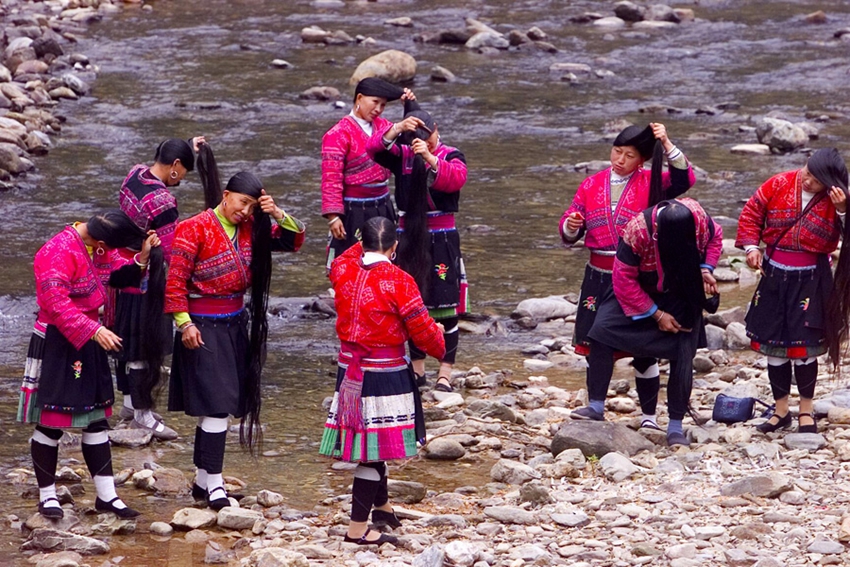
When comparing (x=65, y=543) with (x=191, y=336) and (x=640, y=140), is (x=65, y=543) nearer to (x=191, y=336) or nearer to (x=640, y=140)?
(x=191, y=336)

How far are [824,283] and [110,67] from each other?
15566mm

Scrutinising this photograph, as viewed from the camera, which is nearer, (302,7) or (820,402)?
(820,402)

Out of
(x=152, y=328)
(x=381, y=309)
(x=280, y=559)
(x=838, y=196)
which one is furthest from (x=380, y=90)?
(x=280, y=559)

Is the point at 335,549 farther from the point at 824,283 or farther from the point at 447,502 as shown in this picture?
the point at 824,283

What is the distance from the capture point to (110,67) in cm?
2062

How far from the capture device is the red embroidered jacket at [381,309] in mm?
5852

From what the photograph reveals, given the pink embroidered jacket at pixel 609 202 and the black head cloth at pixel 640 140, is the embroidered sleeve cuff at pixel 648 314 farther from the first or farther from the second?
the black head cloth at pixel 640 140

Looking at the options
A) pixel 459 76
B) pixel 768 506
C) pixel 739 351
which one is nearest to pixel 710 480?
pixel 768 506

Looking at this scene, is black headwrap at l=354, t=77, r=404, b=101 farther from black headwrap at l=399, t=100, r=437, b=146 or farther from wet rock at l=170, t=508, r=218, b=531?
wet rock at l=170, t=508, r=218, b=531

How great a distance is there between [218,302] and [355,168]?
225 centimetres

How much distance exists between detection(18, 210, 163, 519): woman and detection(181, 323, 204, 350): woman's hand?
31cm

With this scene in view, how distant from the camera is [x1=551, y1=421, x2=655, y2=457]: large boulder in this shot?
23.2 ft

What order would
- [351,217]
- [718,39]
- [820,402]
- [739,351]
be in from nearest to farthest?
[820,402] → [351,217] → [739,351] → [718,39]

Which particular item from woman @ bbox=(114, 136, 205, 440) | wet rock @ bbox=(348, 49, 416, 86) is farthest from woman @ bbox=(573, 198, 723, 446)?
wet rock @ bbox=(348, 49, 416, 86)
